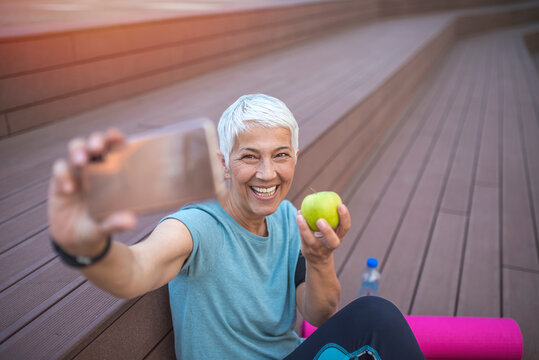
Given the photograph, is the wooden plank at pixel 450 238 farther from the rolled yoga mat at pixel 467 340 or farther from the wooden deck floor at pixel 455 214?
the rolled yoga mat at pixel 467 340

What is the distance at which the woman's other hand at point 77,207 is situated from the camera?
514 mm

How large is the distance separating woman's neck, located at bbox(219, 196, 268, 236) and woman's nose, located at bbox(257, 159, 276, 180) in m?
0.12

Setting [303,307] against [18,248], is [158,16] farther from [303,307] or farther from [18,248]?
[303,307]

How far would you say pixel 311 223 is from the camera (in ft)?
3.80

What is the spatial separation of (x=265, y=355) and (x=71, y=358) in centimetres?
53

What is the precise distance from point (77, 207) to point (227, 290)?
637mm

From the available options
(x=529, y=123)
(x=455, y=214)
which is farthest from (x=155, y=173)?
(x=529, y=123)

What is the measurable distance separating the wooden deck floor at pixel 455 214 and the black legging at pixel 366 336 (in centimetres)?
84

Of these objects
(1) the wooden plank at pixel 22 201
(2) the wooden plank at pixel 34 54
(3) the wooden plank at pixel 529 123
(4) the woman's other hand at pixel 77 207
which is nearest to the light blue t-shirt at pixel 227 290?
(4) the woman's other hand at pixel 77 207

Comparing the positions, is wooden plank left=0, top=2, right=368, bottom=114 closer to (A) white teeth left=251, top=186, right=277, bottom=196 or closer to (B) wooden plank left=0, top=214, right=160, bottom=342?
(B) wooden plank left=0, top=214, right=160, bottom=342

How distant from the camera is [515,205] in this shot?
2.95 m

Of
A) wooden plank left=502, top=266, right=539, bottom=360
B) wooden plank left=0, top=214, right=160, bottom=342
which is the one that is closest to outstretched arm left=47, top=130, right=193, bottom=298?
wooden plank left=0, top=214, right=160, bottom=342

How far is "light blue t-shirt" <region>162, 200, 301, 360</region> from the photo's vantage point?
1073 mm

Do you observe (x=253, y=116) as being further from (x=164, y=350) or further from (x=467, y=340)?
(x=467, y=340)
